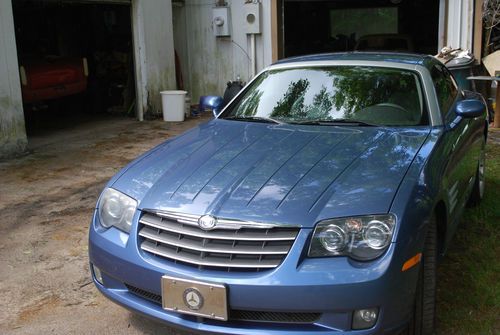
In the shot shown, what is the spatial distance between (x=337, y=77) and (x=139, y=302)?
7.42ft

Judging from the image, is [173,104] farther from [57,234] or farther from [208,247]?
[208,247]

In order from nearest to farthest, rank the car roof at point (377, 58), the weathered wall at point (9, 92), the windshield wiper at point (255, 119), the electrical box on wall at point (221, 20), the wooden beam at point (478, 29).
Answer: the windshield wiper at point (255, 119) < the car roof at point (377, 58) < the weathered wall at point (9, 92) < the wooden beam at point (478, 29) < the electrical box on wall at point (221, 20)

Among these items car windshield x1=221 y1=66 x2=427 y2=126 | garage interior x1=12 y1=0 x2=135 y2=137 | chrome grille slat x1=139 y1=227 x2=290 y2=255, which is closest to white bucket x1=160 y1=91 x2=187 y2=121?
garage interior x1=12 y1=0 x2=135 y2=137

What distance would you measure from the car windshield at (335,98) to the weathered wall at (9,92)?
460cm

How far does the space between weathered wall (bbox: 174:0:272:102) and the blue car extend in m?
7.99

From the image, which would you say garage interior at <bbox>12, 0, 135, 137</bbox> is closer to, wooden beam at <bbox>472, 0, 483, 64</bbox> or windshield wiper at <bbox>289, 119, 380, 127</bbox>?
wooden beam at <bbox>472, 0, 483, 64</bbox>

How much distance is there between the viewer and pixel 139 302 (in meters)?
2.78

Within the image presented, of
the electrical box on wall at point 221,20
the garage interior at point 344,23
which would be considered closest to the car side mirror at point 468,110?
the electrical box on wall at point 221,20

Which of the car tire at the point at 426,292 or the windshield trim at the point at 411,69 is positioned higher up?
the windshield trim at the point at 411,69

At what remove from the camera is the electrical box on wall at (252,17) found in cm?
1097

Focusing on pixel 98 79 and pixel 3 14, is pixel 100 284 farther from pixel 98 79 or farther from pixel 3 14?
pixel 98 79

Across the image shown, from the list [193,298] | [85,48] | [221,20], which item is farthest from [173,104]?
[193,298]

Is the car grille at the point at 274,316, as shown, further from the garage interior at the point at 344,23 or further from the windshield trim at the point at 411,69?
the garage interior at the point at 344,23

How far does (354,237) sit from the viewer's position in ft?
8.18
